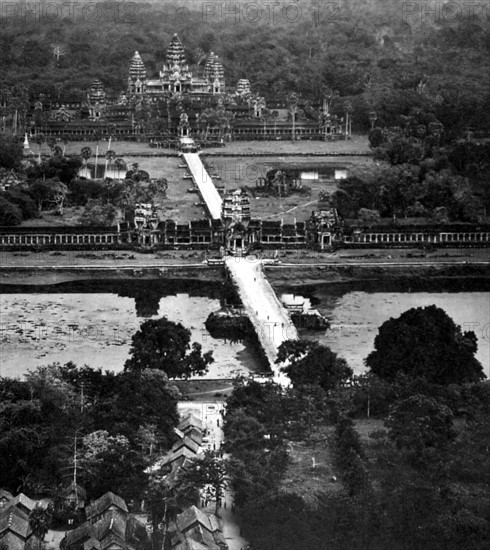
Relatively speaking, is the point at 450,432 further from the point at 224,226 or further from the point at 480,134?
the point at 480,134

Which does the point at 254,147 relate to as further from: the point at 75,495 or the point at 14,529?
the point at 14,529

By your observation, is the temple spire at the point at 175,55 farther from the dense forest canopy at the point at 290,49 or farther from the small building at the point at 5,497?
the small building at the point at 5,497

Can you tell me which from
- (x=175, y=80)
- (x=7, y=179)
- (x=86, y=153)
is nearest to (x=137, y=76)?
(x=175, y=80)

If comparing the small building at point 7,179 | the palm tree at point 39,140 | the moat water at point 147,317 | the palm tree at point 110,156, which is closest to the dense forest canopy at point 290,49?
the palm tree at point 39,140

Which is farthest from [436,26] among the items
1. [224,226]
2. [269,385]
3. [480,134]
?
[269,385]

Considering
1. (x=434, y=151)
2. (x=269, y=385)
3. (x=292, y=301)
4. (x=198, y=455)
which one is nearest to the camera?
(x=198, y=455)

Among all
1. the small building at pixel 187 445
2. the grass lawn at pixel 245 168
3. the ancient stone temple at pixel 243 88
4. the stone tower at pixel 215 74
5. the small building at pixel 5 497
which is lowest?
the small building at pixel 5 497
